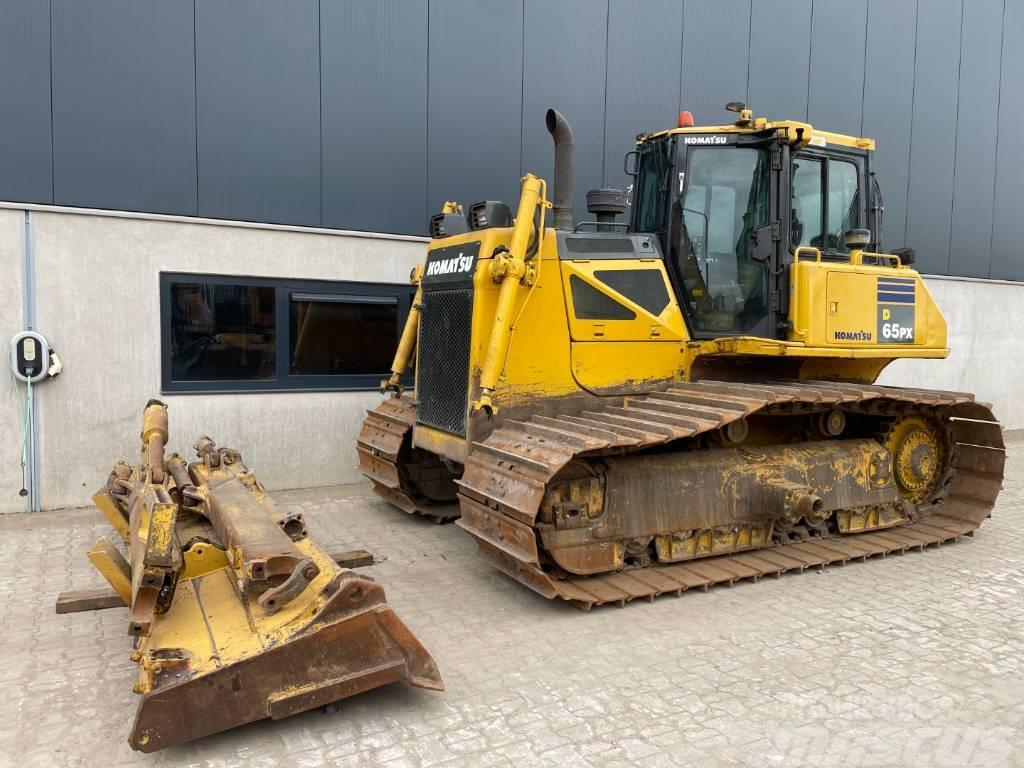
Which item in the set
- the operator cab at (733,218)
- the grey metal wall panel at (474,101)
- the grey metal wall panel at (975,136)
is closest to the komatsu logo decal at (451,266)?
the operator cab at (733,218)

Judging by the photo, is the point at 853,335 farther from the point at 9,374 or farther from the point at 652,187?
the point at 9,374

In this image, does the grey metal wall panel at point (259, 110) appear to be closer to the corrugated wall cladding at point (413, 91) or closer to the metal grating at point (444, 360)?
the corrugated wall cladding at point (413, 91)

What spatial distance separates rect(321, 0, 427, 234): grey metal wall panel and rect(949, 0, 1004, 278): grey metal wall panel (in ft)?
30.4

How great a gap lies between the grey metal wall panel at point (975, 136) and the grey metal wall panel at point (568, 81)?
6895mm

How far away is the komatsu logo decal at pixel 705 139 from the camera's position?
6184 mm

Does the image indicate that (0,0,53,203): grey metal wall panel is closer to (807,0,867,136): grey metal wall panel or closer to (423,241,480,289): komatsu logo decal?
(423,241,480,289): komatsu logo decal

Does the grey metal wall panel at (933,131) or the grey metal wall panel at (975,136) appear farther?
the grey metal wall panel at (975,136)

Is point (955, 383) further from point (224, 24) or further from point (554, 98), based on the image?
point (224, 24)

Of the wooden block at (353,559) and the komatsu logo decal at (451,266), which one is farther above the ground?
the komatsu logo decal at (451,266)

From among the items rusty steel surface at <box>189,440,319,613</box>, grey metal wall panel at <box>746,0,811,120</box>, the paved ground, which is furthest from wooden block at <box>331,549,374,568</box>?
grey metal wall panel at <box>746,0,811,120</box>

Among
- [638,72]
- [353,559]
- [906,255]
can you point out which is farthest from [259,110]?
[906,255]

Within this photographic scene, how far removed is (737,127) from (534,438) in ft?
10.0

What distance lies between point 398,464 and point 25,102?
4.60 m

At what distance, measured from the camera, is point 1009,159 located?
1347 cm
